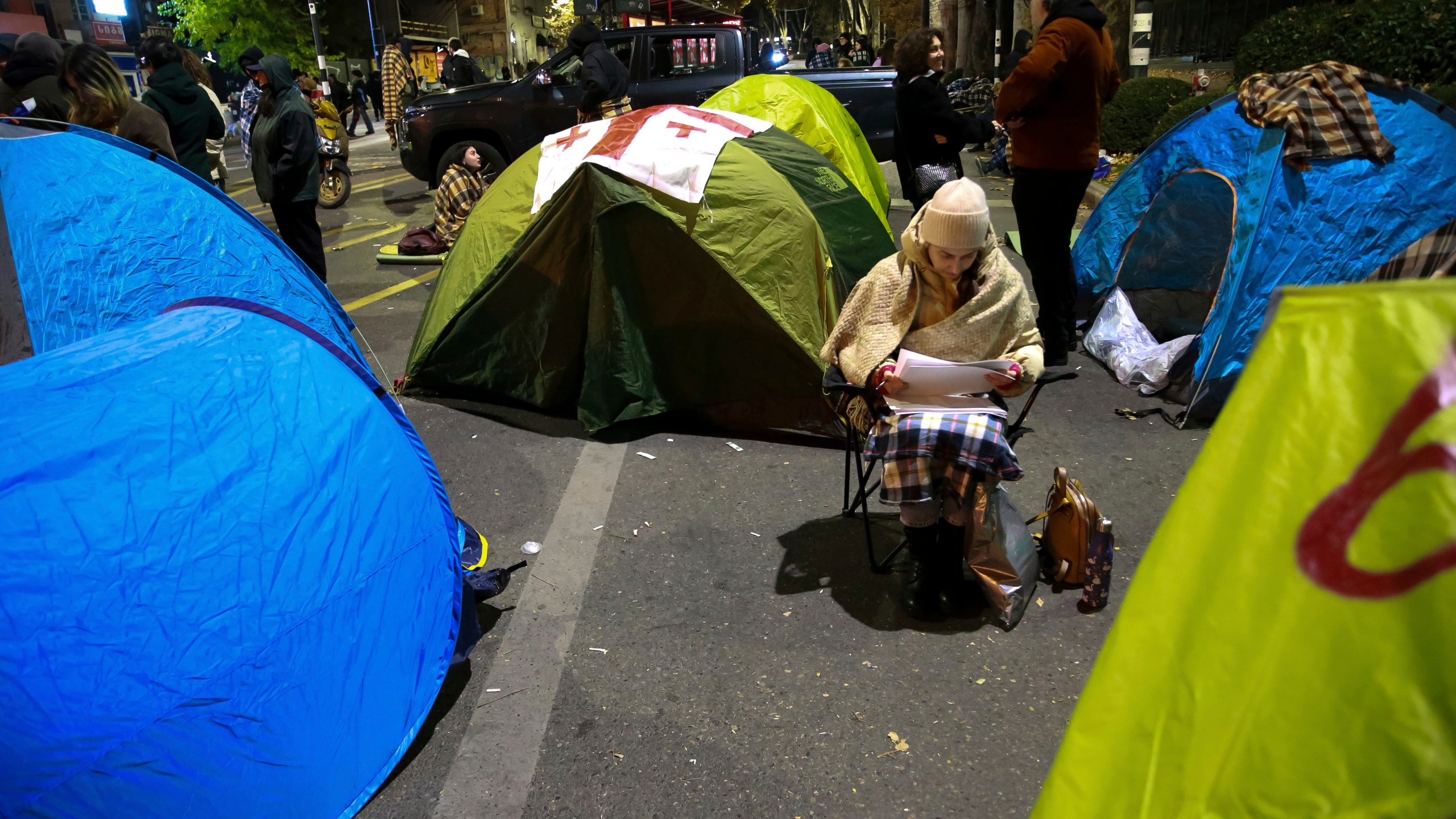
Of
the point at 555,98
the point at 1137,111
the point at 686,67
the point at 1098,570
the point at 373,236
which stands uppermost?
the point at 686,67

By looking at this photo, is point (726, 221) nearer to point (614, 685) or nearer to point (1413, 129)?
point (614, 685)

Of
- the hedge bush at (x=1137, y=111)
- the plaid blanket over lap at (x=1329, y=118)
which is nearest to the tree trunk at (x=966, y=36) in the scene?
the hedge bush at (x=1137, y=111)

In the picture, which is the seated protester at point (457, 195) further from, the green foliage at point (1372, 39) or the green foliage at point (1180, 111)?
the green foliage at point (1372, 39)

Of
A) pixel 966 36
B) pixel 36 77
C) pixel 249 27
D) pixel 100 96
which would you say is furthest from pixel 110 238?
pixel 249 27

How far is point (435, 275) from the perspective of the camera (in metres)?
8.45

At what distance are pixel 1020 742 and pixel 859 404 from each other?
1323 millimetres

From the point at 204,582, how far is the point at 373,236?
28.7ft

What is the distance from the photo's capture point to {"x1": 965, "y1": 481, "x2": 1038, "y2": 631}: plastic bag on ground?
3.15 m

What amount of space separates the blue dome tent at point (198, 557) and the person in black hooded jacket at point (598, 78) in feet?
21.1

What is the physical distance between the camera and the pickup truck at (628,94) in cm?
1092

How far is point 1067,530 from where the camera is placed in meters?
3.44

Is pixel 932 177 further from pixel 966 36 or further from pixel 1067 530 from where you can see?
pixel 966 36

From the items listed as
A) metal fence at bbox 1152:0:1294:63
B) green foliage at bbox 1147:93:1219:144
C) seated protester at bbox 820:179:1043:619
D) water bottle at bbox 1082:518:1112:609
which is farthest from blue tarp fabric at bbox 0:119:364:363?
metal fence at bbox 1152:0:1294:63

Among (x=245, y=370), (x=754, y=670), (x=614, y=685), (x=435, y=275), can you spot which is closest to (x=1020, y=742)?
(x=754, y=670)
